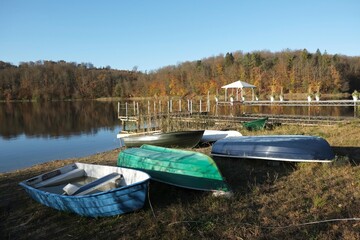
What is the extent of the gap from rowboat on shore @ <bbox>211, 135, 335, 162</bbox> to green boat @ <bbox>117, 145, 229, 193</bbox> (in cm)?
175

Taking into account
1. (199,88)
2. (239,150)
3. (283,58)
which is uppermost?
(283,58)

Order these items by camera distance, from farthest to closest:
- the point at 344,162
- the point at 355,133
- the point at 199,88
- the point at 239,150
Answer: the point at 199,88 < the point at 355,133 < the point at 239,150 < the point at 344,162

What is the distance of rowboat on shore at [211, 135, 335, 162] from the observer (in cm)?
690

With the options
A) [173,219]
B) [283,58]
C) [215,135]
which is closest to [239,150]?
[173,219]

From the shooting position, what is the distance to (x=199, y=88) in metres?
74.1

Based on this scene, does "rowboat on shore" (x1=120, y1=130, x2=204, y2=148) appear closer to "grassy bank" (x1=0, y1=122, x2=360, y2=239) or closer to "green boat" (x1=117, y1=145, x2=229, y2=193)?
"green boat" (x1=117, y1=145, x2=229, y2=193)

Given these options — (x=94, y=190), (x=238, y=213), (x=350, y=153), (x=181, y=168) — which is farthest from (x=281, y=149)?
(x=94, y=190)

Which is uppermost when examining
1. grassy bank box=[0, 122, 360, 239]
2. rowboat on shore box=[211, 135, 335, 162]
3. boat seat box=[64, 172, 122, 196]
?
rowboat on shore box=[211, 135, 335, 162]

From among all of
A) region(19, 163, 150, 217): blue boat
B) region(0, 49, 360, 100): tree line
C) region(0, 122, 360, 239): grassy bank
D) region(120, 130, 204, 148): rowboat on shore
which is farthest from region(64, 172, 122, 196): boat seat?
region(0, 49, 360, 100): tree line

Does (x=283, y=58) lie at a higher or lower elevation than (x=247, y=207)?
higher

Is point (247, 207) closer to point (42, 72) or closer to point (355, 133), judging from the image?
point (355, 133)

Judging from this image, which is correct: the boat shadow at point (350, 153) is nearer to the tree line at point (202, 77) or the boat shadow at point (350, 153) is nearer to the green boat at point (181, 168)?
the green boat at point (181, 168)

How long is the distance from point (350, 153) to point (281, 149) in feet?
7.69

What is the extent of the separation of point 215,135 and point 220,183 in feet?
24.7
